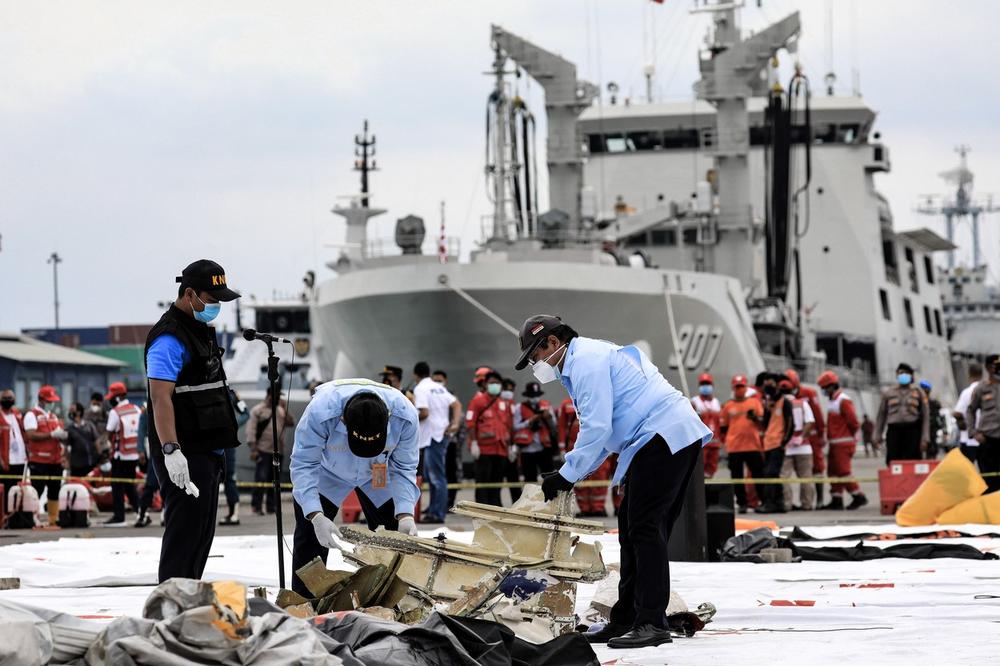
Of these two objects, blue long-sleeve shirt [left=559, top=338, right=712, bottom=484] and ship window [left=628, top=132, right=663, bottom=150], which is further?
ship window [left=628, top=132, right=663, bottom=150]

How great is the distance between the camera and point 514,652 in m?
5.68

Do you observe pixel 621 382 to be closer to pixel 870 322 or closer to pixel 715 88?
pixel 715 88

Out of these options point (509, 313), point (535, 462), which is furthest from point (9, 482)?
point (509, 313)

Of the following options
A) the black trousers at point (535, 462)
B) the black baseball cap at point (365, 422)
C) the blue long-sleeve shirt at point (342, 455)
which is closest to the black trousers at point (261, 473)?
the black trousers at point (535, 462)

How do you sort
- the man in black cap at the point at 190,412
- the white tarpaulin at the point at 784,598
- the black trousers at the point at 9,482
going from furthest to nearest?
the black trousers at the point at 9,482
the man in black cap at the point at 190,412
the white tarpaulin at the point at 784,598

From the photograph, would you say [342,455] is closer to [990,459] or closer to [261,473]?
[990,459]

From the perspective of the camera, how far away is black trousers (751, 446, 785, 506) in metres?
17.4

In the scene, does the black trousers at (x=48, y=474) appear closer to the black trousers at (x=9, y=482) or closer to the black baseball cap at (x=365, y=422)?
the black trousers at (x=9, y=482)

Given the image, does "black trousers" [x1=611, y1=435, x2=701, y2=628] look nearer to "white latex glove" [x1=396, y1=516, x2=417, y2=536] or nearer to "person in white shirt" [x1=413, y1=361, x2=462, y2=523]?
"white latex glove" [x1=396, y1=516, x2=417, y2=536]

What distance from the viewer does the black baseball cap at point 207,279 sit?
681 cm

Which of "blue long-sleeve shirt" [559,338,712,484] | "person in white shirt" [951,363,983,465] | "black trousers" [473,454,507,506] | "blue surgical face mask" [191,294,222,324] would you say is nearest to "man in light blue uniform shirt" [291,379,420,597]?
"blue surgical face mask" [191,294,222,324]

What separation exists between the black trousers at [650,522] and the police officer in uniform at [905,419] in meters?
11.2

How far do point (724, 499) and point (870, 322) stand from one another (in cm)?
3365

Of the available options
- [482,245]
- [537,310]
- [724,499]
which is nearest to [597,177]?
[482,245]
